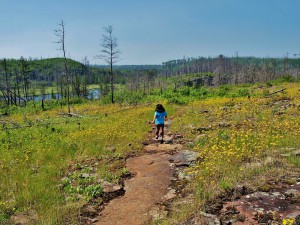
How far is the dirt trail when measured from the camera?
6840mm

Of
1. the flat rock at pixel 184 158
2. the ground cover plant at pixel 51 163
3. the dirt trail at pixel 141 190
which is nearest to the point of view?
the dirt trail at pixel 141 190

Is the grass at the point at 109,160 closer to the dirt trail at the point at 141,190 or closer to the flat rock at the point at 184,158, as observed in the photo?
the flat rock at the point at 184,158

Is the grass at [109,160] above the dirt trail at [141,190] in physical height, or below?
above

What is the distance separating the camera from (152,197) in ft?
25.8

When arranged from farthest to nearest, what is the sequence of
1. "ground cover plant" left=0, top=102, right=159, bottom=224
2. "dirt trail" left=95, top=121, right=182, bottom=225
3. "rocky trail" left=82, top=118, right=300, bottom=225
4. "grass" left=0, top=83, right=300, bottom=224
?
"ground cover plant" left=0, top=102, right=159, bottom=224, "grass" left=0, top=83, right=300, bottom=224, "dirt trail" left=95, top=121, right=182, bottom=225, "rocky trail" left=82, top=118, right=300, bottom=225

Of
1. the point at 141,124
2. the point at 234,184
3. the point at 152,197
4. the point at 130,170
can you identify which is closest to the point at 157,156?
the point at 130,170

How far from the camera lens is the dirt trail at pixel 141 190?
6.84 meters

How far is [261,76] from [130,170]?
131716mm

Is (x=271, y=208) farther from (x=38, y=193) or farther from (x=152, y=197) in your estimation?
(x=38, y=193)

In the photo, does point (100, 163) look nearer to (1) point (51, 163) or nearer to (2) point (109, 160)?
(2) point (109, 160)

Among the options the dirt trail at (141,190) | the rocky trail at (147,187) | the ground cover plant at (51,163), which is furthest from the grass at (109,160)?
the dirt trail at (141,190)

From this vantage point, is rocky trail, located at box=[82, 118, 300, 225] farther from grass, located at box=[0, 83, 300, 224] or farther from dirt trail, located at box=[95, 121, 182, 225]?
grass, located at box=[0, 83, 300, 224]

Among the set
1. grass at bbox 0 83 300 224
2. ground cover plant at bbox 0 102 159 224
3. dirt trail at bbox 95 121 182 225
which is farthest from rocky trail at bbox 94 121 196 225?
ground cover plant at bbox 0 102 159 224

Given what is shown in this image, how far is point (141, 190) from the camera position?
838 centimetres
